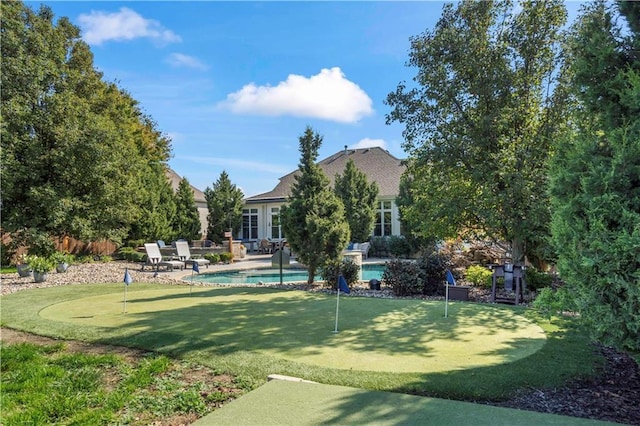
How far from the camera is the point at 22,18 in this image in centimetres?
1528

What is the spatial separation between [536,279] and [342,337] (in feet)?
20.0

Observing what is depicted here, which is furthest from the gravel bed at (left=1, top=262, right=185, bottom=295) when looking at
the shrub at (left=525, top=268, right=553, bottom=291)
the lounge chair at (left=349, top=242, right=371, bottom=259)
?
the lounge chair at (left=349, top=242, right=371, bottom=259)

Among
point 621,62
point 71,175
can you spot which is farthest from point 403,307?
point 71,175

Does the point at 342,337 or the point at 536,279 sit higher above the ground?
the point at 536,279

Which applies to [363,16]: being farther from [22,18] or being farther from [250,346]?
[22,18]

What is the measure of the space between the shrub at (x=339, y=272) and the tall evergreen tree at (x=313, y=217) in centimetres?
16

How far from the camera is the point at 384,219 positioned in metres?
24.3

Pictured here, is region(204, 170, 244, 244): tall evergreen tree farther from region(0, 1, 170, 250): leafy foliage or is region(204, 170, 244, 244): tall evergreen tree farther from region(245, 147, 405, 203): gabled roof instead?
region(0, 1, 170, 250): leafy foliage

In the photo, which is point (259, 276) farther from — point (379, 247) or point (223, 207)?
point (223, 207)

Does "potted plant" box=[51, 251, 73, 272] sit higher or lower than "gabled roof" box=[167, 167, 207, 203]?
lower

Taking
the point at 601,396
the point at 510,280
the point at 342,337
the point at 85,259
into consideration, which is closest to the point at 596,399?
the point at 601,396

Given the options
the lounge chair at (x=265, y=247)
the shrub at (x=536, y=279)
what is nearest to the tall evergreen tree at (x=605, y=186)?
the shrub at (x=536, y=279)

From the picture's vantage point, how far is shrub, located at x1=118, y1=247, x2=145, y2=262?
58.9 ft

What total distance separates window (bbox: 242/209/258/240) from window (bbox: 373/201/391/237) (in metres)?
9.19
